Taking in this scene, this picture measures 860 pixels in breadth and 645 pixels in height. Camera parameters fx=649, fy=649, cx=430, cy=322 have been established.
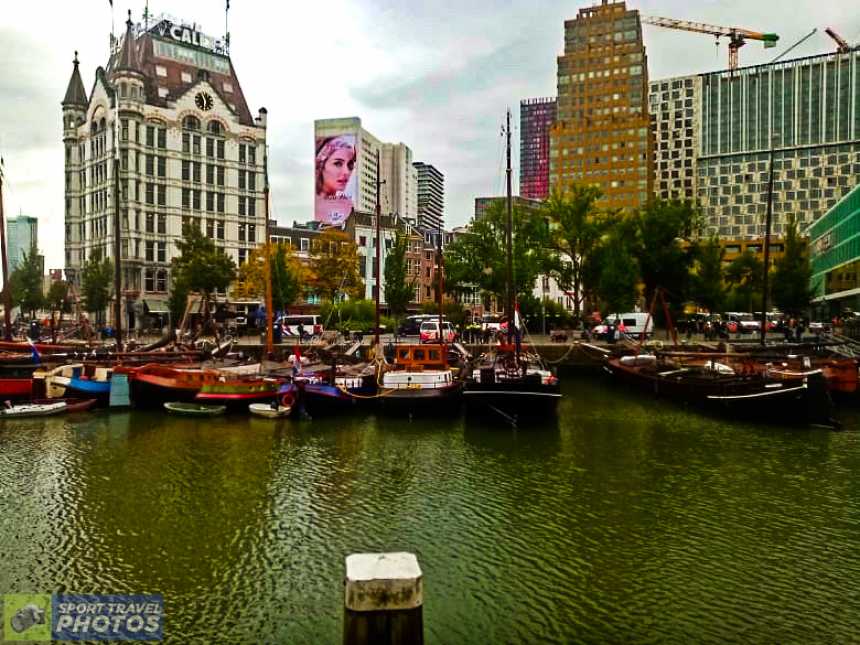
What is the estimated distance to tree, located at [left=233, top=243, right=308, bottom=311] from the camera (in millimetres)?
66062

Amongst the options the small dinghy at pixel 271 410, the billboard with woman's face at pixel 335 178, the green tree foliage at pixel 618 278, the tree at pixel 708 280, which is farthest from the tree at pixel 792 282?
the billboard with woman's face at pixel 335 178

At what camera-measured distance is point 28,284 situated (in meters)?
83.0

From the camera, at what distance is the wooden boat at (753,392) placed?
94.3 ft

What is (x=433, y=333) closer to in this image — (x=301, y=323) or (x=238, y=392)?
(x=301, y=323)

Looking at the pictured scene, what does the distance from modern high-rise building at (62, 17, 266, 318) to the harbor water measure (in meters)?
55.8

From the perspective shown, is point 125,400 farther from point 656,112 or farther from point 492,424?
point 656,112

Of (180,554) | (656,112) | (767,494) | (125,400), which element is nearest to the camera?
(180,554)

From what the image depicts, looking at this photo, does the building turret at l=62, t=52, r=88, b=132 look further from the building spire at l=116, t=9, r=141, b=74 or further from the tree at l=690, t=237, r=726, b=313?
the tree at l=690, t=237, r=726, b=313

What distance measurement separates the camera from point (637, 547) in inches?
583

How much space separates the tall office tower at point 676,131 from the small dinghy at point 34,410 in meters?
188

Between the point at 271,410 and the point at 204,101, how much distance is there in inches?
2545

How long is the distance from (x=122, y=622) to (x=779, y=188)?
202 meters

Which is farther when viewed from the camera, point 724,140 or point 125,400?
point 724,140

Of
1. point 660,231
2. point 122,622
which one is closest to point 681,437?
point 122,622
